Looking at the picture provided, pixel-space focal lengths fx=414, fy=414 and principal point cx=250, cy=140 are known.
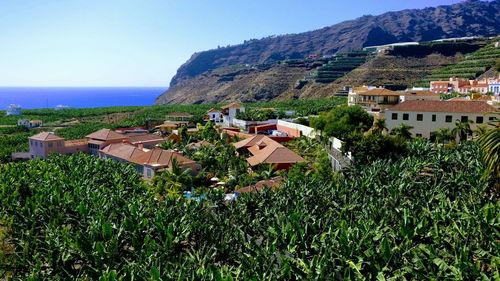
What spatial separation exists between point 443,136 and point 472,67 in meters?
62.5

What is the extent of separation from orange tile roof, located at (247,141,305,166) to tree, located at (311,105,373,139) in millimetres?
5141

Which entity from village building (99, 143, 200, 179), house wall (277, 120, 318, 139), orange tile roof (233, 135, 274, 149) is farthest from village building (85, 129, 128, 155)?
house wall (277, 120, 318, 139)

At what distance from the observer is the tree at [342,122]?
40.1 m

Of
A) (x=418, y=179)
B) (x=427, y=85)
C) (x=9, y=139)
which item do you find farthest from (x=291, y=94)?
(x=418, y=179)

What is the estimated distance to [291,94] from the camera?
119000mm

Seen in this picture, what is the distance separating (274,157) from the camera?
36.6m

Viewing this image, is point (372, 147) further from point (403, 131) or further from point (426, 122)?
point (426, 122)

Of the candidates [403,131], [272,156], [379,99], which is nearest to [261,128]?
[379,99]

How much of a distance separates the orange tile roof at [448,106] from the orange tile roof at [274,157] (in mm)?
12049

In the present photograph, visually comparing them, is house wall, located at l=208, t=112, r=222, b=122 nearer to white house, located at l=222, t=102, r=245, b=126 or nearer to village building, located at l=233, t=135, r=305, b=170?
white house, located at l=222, t=102, r=245, b=126

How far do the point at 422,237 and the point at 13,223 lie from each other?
1928 cm

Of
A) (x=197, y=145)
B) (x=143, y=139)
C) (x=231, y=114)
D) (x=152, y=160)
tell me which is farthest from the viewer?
(x=231, y=114)

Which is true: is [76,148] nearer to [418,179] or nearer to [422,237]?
[418,179]

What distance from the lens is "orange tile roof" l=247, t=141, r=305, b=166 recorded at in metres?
36.2
